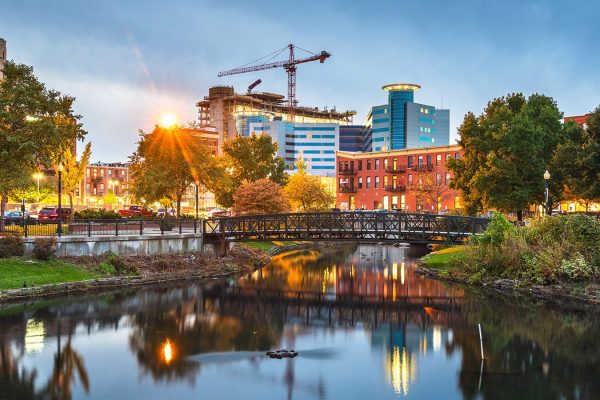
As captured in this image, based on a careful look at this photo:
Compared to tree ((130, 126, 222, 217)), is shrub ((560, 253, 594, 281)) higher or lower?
lower

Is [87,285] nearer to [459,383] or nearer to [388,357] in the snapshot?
[388,357]

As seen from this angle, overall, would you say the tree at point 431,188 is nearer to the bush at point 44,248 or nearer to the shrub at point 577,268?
the shrub at point 577,268

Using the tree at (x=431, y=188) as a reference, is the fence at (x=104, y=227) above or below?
below

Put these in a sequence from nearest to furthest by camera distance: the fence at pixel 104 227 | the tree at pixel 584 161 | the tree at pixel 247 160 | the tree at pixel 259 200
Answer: the fence at pixel 104 227, the tree at pixel 584 161, the tree at pixel 259 200, the tree at pixel 247 160

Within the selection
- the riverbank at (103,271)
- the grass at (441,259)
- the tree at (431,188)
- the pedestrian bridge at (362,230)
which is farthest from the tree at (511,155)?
the tree at (431,188)

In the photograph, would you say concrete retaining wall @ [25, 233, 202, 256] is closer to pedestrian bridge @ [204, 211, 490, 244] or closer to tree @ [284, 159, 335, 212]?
pedestrian bridge @ [204, 211, 490, 244]

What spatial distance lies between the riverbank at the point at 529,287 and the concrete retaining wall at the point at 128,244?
65.8 ft

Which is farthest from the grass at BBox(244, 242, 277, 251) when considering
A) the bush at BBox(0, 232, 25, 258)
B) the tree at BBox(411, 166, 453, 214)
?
the tree at BBox(411, 166, 453, 214)

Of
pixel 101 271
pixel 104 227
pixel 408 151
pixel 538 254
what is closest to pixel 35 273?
pixel 101 271

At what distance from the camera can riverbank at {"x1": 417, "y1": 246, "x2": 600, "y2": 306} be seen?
37.3 m

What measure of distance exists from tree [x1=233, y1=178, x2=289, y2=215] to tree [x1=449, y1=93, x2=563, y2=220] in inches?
793

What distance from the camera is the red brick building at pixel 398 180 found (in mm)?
97625

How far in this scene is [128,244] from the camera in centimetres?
4544

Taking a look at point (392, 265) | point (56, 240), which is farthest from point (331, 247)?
point (56, 240)
